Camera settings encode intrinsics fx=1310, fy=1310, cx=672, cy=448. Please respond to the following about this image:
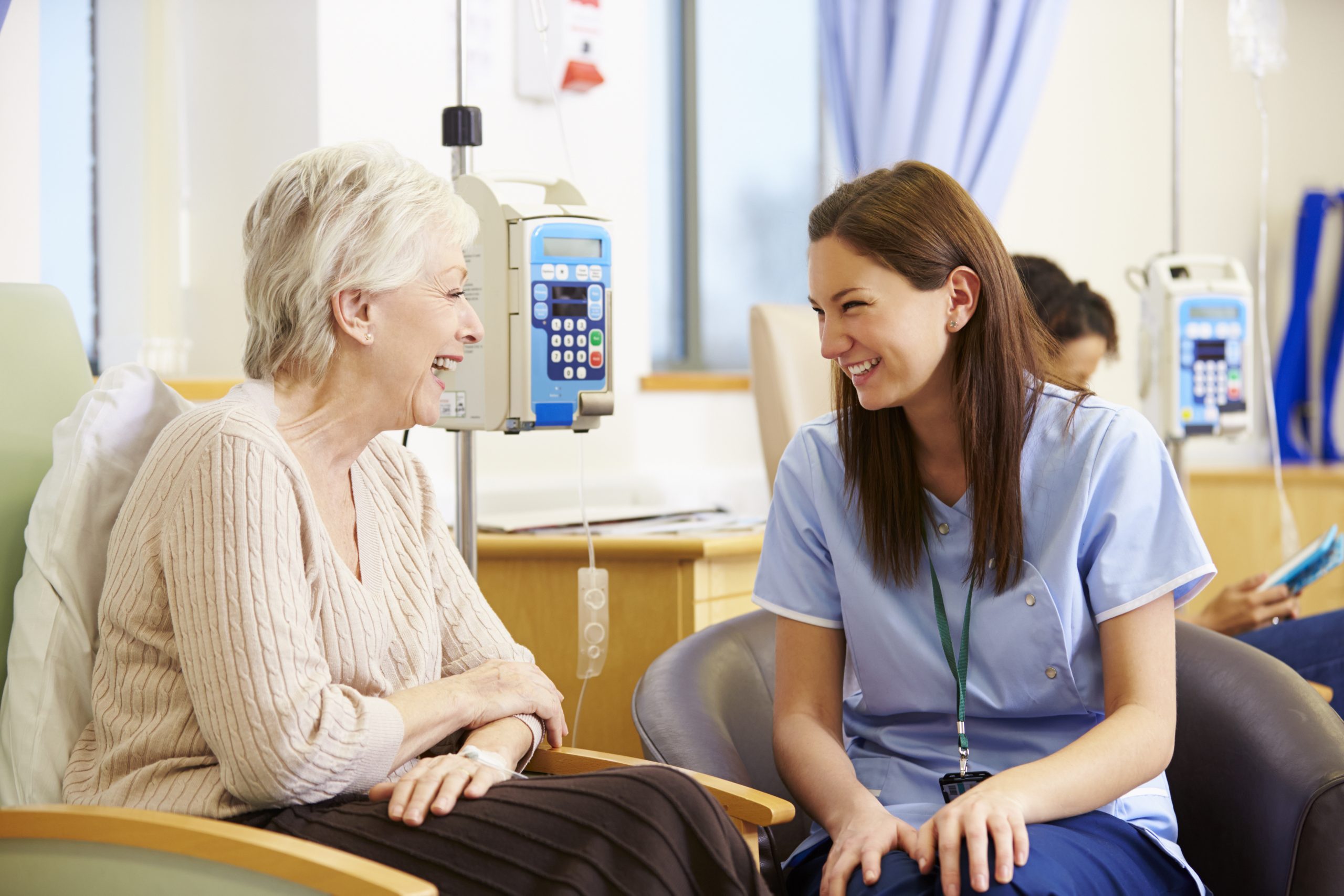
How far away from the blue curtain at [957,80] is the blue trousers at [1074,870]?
208cm

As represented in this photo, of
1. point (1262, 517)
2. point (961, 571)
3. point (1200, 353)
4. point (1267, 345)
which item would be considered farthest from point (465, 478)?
point (1262, 517)

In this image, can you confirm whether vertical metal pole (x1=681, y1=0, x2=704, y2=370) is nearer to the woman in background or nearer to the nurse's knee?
the woman in background

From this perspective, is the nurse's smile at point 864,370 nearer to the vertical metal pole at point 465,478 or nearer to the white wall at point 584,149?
the vertical metal pole at point 465,478

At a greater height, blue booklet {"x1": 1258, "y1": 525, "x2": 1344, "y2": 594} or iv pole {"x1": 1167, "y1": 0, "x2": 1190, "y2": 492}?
iv pole {"x1": 1167, "y1": 0, "x2": 1190, "y2": 492}

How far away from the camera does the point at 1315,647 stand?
2197mm

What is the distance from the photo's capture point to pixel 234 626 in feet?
3.95

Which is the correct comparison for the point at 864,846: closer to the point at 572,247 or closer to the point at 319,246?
the point at 319,246

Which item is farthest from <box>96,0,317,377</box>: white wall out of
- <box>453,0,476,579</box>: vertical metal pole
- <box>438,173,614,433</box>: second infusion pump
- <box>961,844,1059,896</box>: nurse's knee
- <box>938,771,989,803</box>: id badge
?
<box>961,844,1059,896</box>: nurse's knee

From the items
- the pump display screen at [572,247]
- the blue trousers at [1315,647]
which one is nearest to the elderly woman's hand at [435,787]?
the pump display screen at [572,247]

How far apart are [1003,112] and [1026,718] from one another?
209cm

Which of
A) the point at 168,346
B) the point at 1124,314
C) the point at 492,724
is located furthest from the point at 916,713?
the point at 1124,314

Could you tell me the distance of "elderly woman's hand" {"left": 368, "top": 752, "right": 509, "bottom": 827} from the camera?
1217 millimetres

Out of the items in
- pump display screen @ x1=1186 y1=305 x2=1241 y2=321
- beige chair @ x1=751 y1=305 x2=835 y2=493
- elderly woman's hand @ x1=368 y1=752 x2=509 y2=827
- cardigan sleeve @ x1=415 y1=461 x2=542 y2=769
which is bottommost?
elderly woman's hand @ x1=368 y1=752 x2=509 y2=827

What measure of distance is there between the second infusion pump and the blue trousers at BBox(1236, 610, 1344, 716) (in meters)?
1.19
